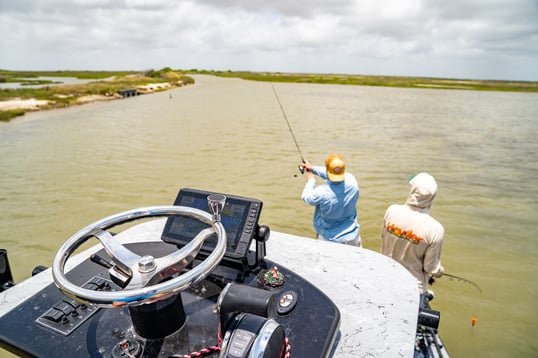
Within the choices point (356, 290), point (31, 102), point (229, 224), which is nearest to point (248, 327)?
point (229, 224)

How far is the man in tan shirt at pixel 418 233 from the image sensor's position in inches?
119

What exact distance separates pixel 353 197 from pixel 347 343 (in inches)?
83.2

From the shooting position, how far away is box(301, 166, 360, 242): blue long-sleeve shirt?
3.42 m

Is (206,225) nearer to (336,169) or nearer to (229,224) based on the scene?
(229,224)

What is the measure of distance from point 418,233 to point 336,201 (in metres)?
0.81

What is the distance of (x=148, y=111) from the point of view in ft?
75.5

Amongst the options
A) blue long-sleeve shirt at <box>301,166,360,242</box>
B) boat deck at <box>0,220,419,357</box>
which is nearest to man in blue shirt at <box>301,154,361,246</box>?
blue long-sleeve shirt at <box>301,166,360,242</box>

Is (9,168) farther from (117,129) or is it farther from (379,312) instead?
(379,312)

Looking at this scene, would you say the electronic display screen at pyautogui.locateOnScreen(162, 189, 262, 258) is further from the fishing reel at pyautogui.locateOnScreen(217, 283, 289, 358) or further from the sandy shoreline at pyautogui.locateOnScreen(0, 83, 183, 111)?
the sandy shoreline at pyautogui.locateOnScreen(0, 83, 183, 111)

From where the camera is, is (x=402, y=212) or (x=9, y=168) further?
(x=9, y=168)

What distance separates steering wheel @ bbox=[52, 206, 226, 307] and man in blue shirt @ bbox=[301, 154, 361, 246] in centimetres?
208

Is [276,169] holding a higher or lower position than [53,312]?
lower

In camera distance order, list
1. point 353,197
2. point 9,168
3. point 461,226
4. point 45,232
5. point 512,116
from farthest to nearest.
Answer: point 512,116
point 9,168
point 461,226
point 45,232
point 353,197

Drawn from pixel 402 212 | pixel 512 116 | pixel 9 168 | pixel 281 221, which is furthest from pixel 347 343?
pixel 512 116
